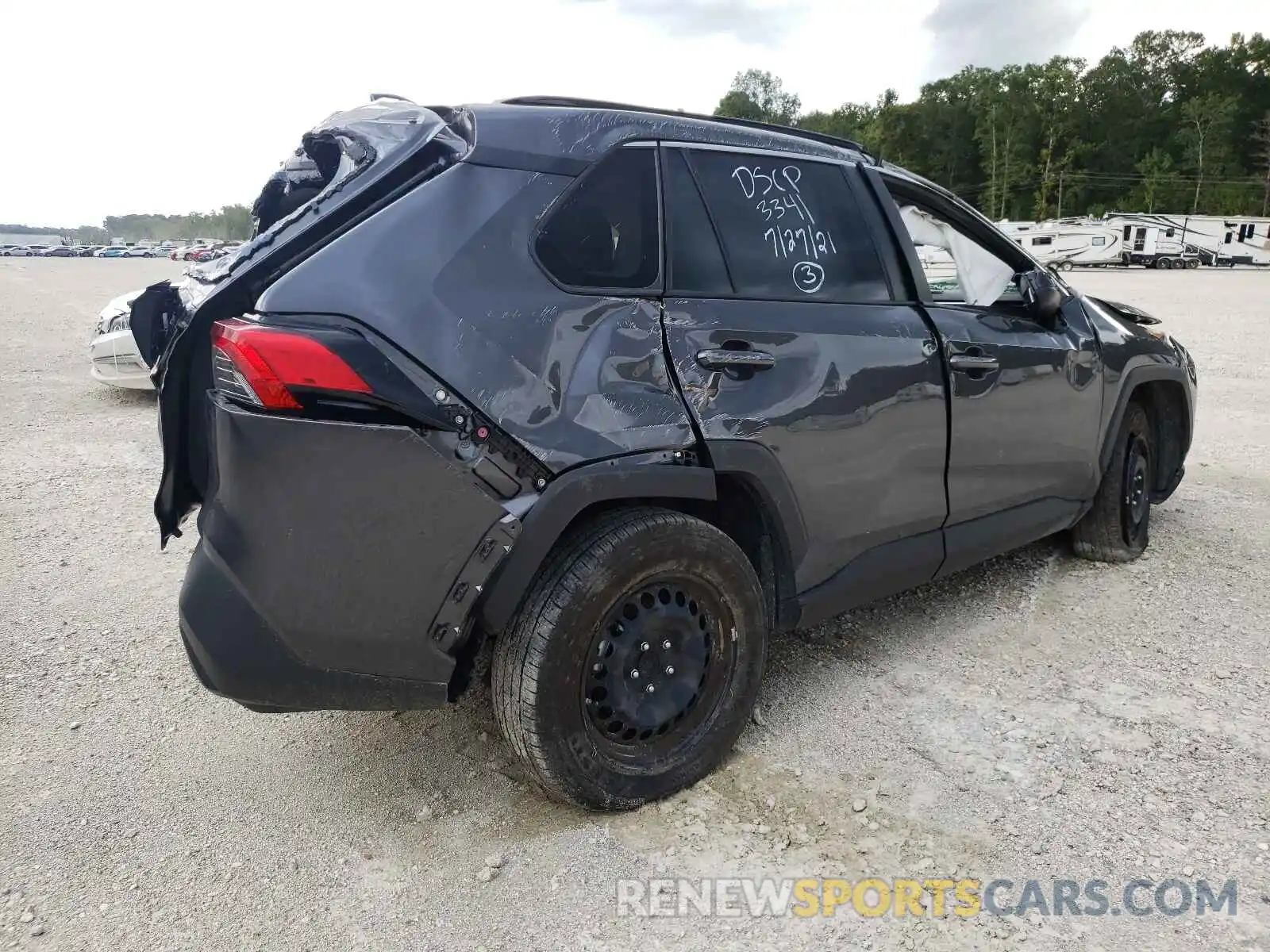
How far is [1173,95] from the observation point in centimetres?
8825

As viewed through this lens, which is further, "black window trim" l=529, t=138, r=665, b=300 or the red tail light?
"black window trim" l=529, t=138, r=665, b=300

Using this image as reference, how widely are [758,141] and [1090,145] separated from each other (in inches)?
3821

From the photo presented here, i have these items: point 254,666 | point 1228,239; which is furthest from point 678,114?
point 1228,239

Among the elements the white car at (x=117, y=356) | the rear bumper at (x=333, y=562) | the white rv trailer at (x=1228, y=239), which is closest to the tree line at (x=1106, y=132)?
the white rv trailer at (x=1228, y=239)

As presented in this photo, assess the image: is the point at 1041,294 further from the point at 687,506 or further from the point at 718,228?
the point at 687,506

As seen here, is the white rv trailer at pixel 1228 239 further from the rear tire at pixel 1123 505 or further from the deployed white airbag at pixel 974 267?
the deployed white airbag at pixel 974 267

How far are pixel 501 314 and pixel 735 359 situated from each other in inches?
28.2

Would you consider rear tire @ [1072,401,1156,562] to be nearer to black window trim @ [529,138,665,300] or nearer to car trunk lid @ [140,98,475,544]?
black window trim @ [529,138,665,300]

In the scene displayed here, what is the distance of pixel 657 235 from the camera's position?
258 centimetres

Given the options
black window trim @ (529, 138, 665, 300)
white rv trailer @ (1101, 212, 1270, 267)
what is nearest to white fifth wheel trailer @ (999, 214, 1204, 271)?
white rv trailer @ (1101, 212, 1270, 267)

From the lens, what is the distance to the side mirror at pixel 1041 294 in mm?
3615

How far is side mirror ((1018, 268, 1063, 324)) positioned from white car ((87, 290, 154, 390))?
300 inches

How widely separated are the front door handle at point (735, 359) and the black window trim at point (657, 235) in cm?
21

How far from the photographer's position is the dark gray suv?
2.13 m
